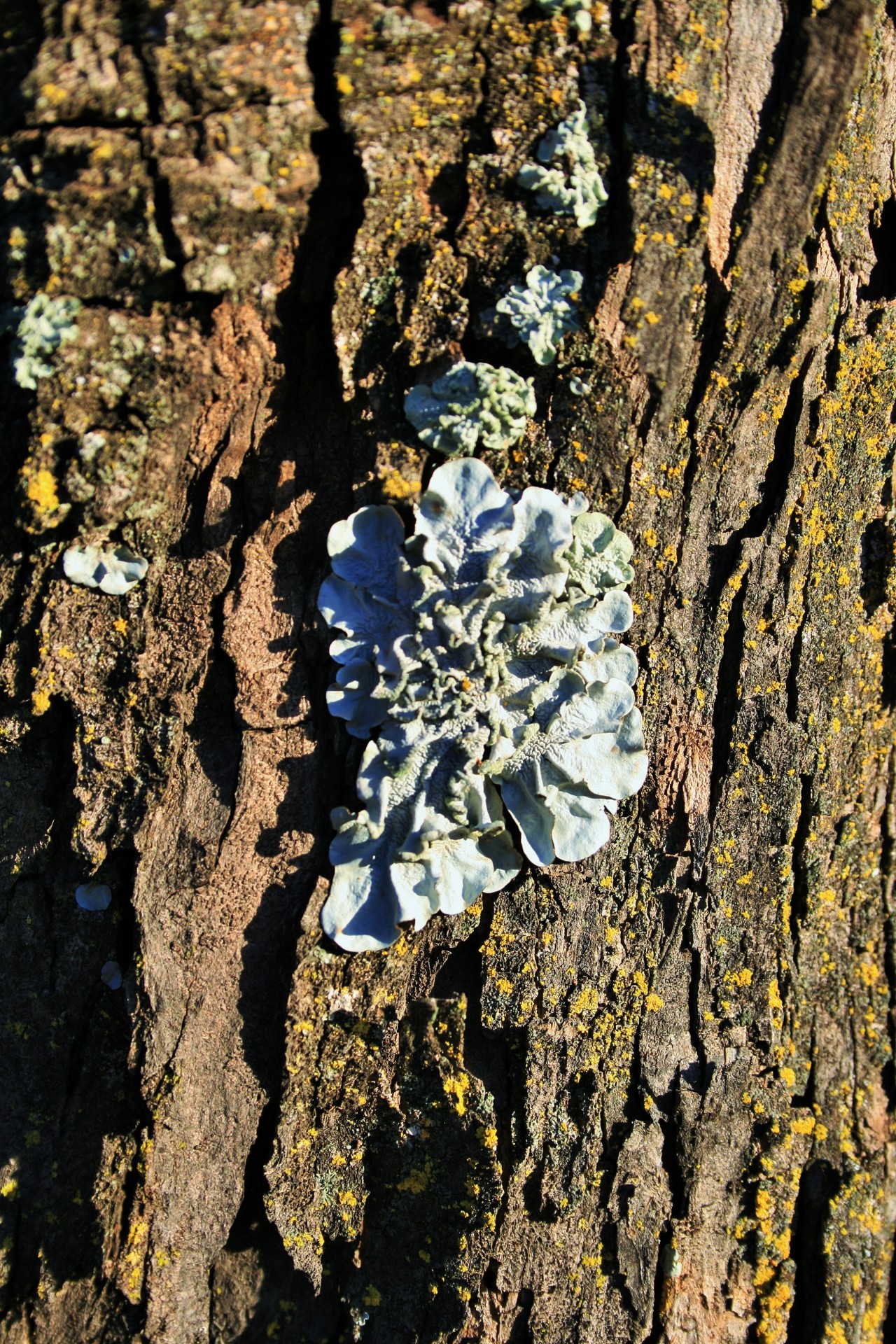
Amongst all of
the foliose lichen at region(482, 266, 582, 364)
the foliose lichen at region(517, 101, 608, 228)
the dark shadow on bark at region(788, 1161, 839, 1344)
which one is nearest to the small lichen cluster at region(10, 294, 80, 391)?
the foliose lichen at region(482, 266, 582, 364)

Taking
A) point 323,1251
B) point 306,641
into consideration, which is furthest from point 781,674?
point 323,1251

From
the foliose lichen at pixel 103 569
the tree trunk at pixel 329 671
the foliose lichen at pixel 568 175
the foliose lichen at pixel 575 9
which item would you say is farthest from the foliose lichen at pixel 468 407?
the foliose lichen at pixel 575 9

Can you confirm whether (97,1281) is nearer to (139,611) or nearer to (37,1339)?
(37,1339)

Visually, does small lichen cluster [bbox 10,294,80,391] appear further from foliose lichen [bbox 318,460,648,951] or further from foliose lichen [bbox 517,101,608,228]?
foliose lichen [bbox 517,101,608,228]

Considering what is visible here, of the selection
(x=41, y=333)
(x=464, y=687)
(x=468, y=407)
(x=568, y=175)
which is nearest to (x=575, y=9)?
(x=568, y=175)

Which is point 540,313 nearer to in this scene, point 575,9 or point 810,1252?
point 575,9

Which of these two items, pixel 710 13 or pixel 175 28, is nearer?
pixel 175 28
